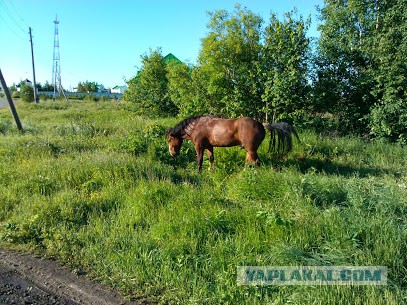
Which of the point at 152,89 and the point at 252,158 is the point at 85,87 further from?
the point at 252,158

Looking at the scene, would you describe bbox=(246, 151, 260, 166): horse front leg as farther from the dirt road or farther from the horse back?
the dirt road

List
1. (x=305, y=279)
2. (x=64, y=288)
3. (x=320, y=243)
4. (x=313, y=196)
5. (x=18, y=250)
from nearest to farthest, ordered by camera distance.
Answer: (x=305, y=279)
(x=64, y=288)
(x=320, y=243)
(x=18, y=250)
(x=313, y=196)

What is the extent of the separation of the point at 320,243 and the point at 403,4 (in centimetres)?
961

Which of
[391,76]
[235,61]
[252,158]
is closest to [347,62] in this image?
[391,76]

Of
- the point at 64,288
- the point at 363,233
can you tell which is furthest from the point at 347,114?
the point at 64,288

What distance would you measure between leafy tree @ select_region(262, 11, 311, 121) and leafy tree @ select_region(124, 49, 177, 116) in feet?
23.2

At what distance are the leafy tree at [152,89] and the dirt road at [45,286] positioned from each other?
44.4 feet

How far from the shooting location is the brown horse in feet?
24.2

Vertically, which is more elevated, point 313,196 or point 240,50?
point 240,50

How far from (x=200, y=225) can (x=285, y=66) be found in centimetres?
834

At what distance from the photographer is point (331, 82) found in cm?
1105

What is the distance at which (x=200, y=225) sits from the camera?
4113 millimetres

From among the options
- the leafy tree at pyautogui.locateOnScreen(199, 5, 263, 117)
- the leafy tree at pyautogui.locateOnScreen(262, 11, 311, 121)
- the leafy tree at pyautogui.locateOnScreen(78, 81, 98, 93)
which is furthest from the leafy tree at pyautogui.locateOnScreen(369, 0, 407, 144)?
the leafy tree at pyautogui.locateOnScreen(78, 81, 98, 93)

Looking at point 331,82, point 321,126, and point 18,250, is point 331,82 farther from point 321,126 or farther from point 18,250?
point 18,250
